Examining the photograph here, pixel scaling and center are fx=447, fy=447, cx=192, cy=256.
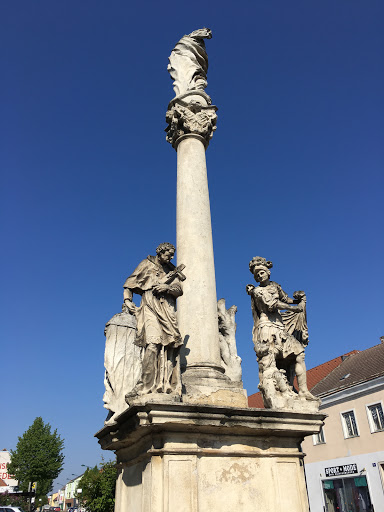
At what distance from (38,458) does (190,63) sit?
144ft

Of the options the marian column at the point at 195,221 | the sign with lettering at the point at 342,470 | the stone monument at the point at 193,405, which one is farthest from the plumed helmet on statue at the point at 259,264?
the sign with lettering at the point at 342,470

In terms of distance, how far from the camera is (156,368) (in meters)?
5.54

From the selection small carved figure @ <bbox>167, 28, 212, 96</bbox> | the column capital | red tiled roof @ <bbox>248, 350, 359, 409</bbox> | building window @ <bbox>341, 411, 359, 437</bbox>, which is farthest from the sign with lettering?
small carved figure @ <bbox>167, 28, 212, 96</bbox>

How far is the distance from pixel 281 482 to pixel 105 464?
27939 millimetres

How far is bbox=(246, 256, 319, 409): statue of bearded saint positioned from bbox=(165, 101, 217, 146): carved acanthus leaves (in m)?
3.04

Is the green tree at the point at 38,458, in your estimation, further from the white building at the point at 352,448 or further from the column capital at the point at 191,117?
the column capital at the point at 191,117

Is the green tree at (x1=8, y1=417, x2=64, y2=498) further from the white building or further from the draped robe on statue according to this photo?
the draped robe on statue

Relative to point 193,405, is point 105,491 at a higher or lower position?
higher

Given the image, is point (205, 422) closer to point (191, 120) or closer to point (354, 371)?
point (191, 120)

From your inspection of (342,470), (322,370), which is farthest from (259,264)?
(322,370)

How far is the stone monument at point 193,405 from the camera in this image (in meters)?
5.04

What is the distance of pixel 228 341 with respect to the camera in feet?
25.2

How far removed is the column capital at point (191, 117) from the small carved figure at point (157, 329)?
357cm

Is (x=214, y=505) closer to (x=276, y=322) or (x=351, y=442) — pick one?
(x=276, y=322)
